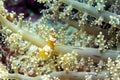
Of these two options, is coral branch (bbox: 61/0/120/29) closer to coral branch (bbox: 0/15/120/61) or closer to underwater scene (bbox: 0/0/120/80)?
underwater scene (bbox: 0/0/120/80)

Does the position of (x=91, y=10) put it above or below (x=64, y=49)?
above

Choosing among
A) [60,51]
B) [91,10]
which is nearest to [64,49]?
[60,51]

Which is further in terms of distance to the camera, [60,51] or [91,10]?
[91,10]

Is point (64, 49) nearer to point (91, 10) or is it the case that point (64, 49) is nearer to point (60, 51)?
point (60, 51)

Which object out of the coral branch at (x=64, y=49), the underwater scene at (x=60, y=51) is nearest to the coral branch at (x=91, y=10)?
the underwater scene at (x=60, y=51)

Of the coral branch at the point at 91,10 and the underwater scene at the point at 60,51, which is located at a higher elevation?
the coral branch at the point at 91,10

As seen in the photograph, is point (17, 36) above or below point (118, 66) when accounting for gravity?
above

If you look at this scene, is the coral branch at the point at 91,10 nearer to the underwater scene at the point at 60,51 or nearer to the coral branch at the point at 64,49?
the underwater scene at the point at 60,51

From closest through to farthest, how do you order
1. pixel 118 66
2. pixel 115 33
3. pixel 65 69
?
pixel 118 66 → pixel 65 69 → pixel 115 33

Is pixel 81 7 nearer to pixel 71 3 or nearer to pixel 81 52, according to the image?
pixel 71 3

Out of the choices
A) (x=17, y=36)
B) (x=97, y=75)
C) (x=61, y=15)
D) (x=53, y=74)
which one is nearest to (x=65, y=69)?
(x=53, y=74)

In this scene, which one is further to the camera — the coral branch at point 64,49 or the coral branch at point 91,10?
the coral branch at point 91,10
